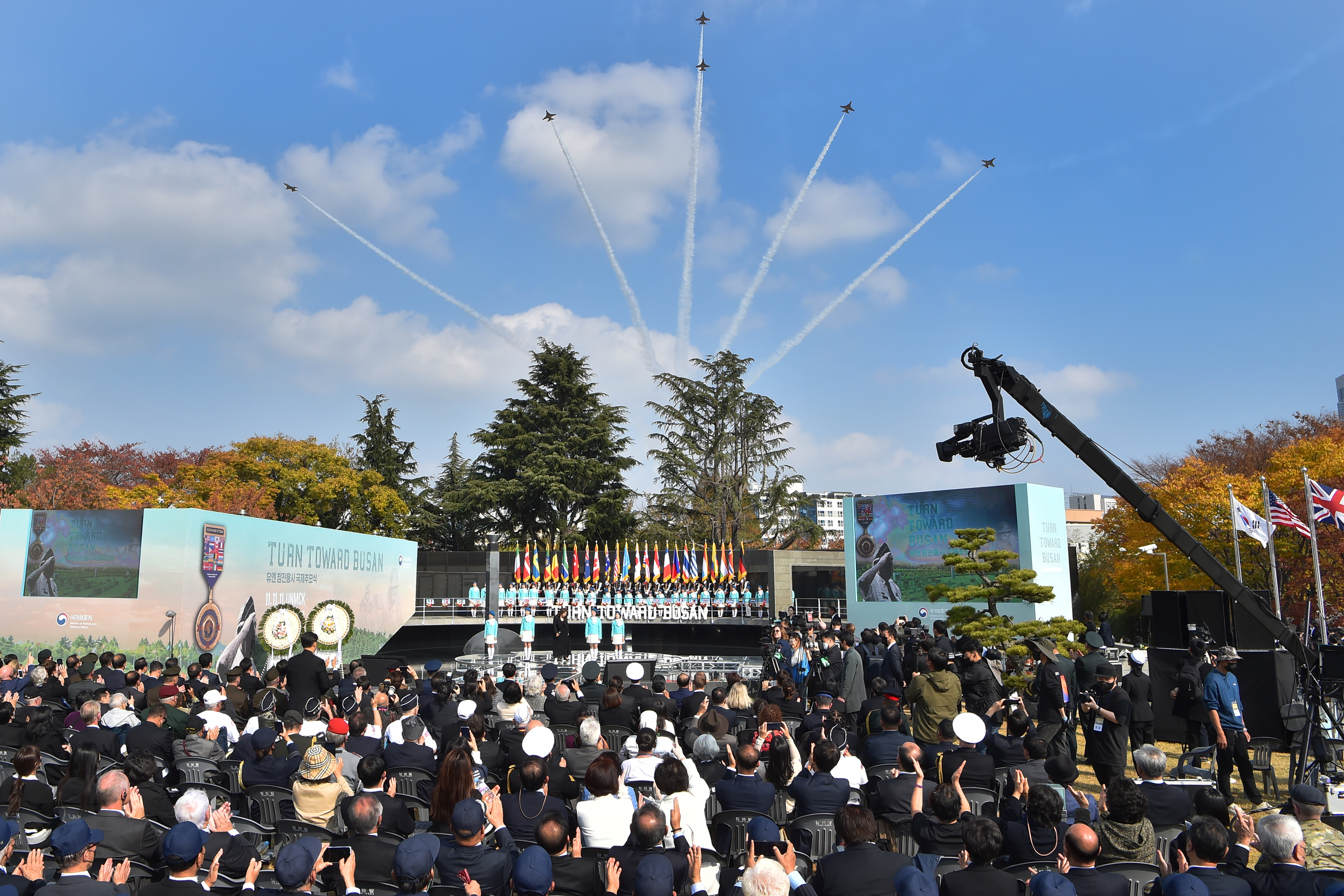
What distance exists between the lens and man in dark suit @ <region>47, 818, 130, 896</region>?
166 inches

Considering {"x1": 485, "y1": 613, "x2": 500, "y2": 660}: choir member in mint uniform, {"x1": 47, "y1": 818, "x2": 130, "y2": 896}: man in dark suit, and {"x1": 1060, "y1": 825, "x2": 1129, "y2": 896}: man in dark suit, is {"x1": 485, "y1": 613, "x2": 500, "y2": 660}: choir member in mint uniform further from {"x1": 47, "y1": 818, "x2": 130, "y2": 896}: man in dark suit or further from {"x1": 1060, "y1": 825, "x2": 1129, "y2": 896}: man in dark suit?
{"x1": 1060, "y1": 825, "x2": 1129, "y2": 896}: man in dark suit

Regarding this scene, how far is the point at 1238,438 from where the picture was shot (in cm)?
4428

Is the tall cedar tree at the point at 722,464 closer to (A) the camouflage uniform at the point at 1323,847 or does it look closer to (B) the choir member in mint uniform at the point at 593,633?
(B) the choir member in mint uniform at the point at 593,633

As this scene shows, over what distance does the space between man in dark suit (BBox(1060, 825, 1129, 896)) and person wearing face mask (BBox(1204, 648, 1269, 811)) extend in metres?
6.29

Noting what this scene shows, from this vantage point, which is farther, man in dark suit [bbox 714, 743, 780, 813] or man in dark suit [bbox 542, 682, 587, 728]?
man in dark suit [bbox 542, 682, 587, 728]

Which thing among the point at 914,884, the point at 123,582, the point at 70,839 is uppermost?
the point at 123,582

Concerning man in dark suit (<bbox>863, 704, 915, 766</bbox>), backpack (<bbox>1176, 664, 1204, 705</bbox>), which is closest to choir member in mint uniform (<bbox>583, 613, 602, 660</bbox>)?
backpack (<bbox>1176, 664, 1204, 705</bbox>)

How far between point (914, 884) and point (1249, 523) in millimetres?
20163

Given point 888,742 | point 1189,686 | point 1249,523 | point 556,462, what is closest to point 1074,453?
point 1189,686

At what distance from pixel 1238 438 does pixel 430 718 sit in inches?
1855

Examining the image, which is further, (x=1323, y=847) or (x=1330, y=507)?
(x=1330, y=507)

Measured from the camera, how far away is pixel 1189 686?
35.1ft

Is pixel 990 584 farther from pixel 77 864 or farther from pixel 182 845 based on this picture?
pixel 77 864

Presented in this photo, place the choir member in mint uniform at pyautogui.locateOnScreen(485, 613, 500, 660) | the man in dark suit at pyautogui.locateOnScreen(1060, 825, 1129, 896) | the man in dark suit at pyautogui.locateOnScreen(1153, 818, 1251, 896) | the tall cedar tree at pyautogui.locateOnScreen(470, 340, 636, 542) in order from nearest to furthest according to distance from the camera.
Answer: the man in dark suit at pyautogui.locateOnScreen(1153, 818, 1251, 896) < the man in dark suit at pyautogui.locateOnScreen(1060, 825, 1129, 896) < the choir member in mint uniform at pyautogui.locateOnScreen(485, 613, 500, 660) < the tall cedar tree at pyautogui.locateOnScreen(470, 340, 636, 542)
